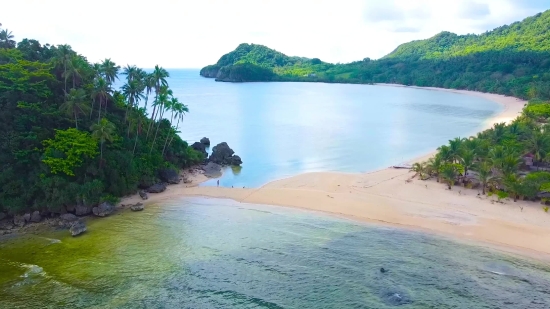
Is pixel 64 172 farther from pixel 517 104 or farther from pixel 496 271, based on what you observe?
pixel 517 104

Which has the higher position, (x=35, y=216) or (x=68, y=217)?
(x=35, y=216)

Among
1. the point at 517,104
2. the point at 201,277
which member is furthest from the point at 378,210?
the point at 517,104

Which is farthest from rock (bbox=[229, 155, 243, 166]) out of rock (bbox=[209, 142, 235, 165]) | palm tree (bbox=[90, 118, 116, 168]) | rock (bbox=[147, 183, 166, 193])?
palm tree (bbox=[90, 118, 116, 168])

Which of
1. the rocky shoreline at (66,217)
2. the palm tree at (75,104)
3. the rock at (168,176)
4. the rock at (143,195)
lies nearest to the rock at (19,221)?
the rocky shoreline at (66,217)

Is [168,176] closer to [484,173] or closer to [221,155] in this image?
[221,155]

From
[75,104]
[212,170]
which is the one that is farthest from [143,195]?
[212,170]
